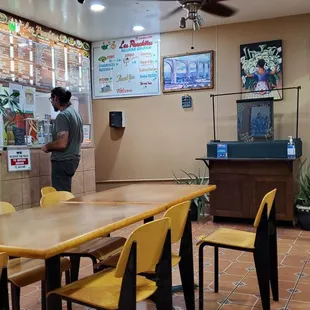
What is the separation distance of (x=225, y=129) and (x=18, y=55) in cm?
298

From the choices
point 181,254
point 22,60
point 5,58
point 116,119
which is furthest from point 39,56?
point 181,254

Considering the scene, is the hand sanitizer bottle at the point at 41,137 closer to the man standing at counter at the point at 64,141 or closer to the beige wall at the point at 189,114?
the man standing at counter at the point at 64,141

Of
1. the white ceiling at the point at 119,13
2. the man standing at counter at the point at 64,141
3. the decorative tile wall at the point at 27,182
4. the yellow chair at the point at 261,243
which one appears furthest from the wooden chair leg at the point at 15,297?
the white ceiling at the point at 119,13

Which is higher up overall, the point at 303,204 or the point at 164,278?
the point at 164,278

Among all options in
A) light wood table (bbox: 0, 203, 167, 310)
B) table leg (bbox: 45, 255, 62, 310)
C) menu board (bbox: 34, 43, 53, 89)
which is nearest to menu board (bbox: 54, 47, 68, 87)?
menu board (bbox: 34, 43, 53, 89)

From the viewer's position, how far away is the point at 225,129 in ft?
19.5

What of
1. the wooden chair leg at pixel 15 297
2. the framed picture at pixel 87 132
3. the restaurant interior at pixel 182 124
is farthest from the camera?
the framed picture at pixel 87 132

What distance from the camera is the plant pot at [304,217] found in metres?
Answer: 4.95

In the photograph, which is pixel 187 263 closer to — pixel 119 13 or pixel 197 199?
pixel 197 199

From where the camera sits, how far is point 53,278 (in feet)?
6.00

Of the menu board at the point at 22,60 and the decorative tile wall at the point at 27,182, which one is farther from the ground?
the menu board at the point at 22,60

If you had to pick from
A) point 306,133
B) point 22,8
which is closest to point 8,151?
point 22,8

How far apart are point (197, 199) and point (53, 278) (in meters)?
3.94

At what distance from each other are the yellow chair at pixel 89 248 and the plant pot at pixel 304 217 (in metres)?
2.96
